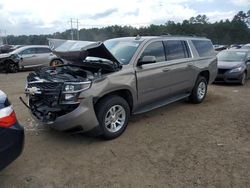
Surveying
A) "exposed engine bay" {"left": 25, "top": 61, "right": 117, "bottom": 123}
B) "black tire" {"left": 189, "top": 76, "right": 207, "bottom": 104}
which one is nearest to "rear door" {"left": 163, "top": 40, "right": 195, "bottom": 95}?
"black tire" {"left": 189, "top": 76, "right": 207, "bottom": 104}

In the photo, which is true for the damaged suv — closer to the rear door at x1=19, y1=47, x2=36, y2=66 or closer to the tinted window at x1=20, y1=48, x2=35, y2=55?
the rear door at x1=19, y1=47, x2=36, y2=66

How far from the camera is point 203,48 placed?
820 cm

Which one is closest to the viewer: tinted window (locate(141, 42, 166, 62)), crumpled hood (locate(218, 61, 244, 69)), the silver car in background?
tinted window (locate(141, 42, 166, 62))

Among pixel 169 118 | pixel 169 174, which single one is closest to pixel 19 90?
pixel 169 118

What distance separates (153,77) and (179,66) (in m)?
1.09

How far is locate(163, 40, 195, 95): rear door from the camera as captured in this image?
669 cm

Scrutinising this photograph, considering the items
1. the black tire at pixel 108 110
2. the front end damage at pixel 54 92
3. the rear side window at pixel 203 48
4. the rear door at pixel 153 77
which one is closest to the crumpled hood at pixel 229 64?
the rear side window at pixel 203 48

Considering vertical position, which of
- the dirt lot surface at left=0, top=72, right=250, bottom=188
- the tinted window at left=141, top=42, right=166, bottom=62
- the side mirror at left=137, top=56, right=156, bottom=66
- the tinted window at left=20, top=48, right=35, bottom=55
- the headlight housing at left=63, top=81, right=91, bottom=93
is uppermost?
the tinted window at left=141, top=42, right=166, bottom=62

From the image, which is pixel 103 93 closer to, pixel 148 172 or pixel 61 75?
pixel 61 75

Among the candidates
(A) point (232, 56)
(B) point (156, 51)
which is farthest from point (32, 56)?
(B) point (156, 51)

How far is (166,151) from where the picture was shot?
4.86 metres

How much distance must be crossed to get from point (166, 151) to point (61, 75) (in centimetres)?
224

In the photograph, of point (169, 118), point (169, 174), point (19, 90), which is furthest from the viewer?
point (19, 90)

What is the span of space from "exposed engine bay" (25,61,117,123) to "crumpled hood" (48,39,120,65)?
0.15 meters
